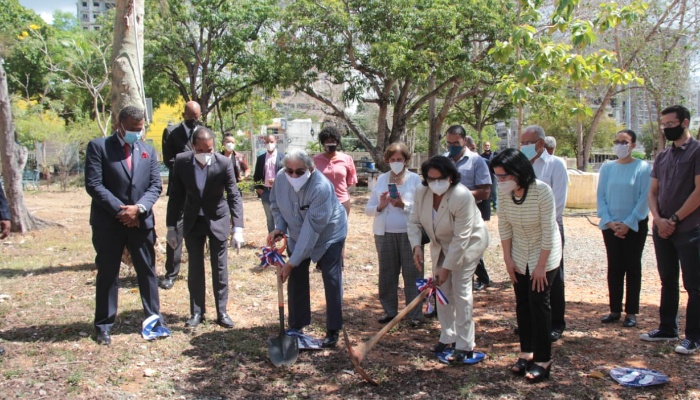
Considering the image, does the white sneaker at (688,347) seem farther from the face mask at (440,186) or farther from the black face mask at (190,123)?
the black face mask at (190,123)

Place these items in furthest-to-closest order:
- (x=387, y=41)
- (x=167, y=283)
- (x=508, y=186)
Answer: (x=387, y=41) → (x=167, y=283) → (x=508, y=186)

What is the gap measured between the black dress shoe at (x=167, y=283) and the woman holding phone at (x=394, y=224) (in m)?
2.65

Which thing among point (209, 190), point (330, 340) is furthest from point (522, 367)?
point (209, 190)

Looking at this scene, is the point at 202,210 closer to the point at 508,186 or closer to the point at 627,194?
the point at 508,186

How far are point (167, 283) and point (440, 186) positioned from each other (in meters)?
3.80

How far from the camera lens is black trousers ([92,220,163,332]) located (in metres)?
4.66

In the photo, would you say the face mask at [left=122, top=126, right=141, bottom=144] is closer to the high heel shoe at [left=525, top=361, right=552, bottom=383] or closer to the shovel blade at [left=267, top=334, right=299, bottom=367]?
the shovel blade at [left=267, top=334, right=299, bottom=367]

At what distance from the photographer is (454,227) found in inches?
166

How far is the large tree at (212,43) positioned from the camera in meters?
20.8

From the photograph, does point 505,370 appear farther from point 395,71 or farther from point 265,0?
point 265,0

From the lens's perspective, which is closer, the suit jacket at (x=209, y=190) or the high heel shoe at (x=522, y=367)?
the high heel shoe at (x=522, y=367)

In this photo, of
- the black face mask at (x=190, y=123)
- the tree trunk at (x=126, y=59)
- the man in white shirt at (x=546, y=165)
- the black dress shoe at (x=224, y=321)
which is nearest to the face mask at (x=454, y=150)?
the man in white shirt at (x=546, y=165)

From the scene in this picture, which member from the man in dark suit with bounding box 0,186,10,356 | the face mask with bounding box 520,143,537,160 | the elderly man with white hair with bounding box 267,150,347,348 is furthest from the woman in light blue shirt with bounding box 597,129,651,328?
the man in dark suit with bounding box 0,186,10,356

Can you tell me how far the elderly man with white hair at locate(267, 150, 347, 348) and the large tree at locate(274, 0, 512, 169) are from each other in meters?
10.9
